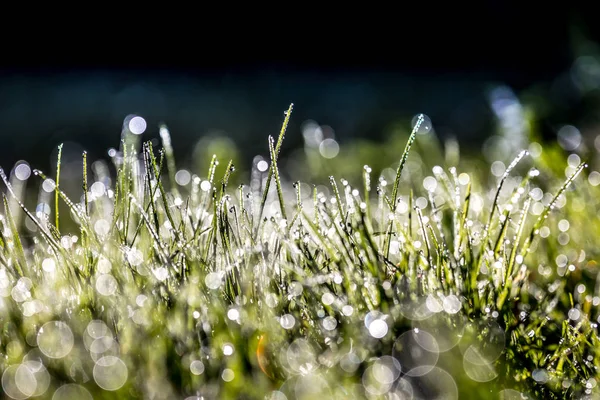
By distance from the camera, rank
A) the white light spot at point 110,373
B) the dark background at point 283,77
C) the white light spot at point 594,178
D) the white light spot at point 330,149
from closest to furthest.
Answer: the white light spot at point 110,373, the white light spot at point 594,178, the white light spot at point 330,149, the dark background at point 283,77

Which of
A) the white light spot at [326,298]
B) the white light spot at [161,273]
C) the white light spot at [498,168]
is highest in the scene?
the white light spot at [161,273]

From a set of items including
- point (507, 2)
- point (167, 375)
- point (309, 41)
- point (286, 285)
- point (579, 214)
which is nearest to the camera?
point (167, 375)

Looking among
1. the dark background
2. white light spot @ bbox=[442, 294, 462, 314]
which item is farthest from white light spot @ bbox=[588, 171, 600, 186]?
the dark background

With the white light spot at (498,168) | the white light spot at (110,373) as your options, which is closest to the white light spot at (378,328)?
the white light spot at (110,373)

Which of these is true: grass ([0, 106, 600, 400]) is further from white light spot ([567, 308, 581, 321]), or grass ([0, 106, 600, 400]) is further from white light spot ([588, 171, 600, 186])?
white light spot ([588, 171, 600, 186])

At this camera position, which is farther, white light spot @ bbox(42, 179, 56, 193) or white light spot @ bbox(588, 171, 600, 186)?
white light spot @ bbox(588, 171, 600, 186)

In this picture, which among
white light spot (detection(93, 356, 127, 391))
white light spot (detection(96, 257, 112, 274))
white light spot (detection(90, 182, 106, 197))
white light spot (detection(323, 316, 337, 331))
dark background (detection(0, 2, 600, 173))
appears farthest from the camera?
dark background (detection(0, 2, 600, 173))

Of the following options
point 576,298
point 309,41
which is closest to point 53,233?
point 576,298

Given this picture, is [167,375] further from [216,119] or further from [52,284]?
[216,119]

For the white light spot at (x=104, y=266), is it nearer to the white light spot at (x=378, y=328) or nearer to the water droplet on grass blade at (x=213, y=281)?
the water droplet on grass blade at (x=213, y=281)
